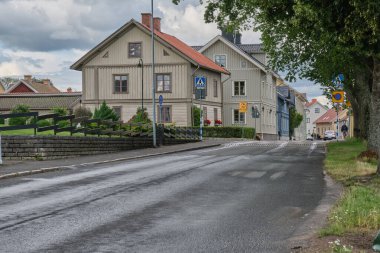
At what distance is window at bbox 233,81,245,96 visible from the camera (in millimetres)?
63125

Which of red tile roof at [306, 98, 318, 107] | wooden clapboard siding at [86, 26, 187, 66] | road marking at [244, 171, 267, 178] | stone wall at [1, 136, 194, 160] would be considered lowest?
road marking at [244, 171, 267, 178]

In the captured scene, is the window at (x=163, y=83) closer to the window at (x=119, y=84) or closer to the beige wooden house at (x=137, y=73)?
the beige wooden house at (x=137, y=73)

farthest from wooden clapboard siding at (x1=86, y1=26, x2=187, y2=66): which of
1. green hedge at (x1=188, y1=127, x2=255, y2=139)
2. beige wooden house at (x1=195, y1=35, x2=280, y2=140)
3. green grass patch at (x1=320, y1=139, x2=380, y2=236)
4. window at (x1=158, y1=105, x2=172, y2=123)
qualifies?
green grass patch at (x1=320, y1=139, x2=380, y2=236)

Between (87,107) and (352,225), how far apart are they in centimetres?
4618

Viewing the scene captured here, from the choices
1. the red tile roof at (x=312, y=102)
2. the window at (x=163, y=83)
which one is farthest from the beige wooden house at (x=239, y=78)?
the red tile roof at (x=312, y=102)

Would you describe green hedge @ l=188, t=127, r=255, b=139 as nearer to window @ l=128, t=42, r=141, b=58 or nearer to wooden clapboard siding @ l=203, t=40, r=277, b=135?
window @ l=128, t=42, r=141, b=58

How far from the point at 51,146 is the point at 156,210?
40.3 feet

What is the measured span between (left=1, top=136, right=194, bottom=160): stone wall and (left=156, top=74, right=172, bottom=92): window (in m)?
24.4

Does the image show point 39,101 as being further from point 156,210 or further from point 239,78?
point 156,210

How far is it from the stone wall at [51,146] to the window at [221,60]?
37.9 meters

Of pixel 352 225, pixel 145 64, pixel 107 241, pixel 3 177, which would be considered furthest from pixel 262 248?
pixel 145 64

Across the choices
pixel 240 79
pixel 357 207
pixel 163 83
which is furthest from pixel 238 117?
pixel 357 207

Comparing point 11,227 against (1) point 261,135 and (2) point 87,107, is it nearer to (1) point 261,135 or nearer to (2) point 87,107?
(2) point 87,107

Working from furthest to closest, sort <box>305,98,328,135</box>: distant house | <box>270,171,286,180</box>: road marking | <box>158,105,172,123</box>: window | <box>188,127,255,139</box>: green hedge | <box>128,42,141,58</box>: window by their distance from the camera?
<box>305,98,328,135</box>: distant house < <box>158,105,172,123</box>: window < <box>128,42,141,58</box>: window < <box>188,127,255,139</box>: green hedge < <box>270,171,286,180</box>: road marking
